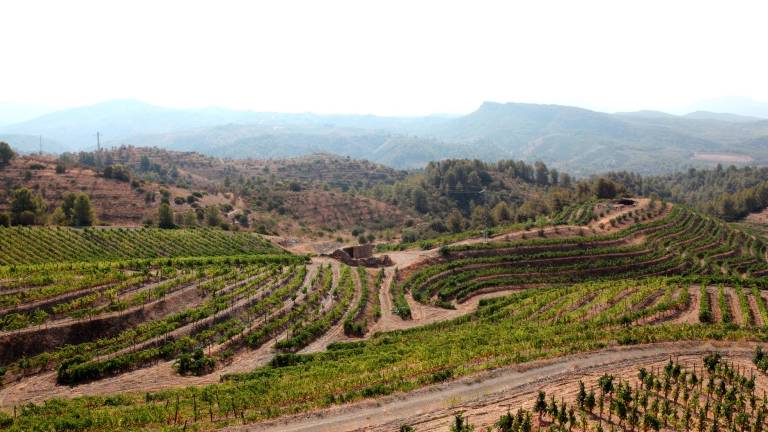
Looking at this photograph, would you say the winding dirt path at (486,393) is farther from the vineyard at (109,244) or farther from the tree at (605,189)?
the tree at (605,189)


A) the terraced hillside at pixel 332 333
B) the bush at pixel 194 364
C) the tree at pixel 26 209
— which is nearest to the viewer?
the terraced hillside at pixel 332 333

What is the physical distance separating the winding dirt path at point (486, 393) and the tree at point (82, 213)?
7509 centimetres

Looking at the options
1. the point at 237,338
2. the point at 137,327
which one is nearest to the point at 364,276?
the point at 237,338

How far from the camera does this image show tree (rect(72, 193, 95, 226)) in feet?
271

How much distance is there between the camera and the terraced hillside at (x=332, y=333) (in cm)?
2639

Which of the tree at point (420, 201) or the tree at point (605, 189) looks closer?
the tree at point (605, 189)

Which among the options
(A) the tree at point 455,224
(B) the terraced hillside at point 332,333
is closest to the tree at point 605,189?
(A) the tree at point 455,224

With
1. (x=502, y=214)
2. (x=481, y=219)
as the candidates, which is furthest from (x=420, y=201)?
(x=502, y=214)

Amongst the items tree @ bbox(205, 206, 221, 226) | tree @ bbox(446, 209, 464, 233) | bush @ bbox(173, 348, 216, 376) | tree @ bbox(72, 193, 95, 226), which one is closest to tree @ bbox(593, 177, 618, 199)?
tree @ bbox(446, 209, 464, 233)

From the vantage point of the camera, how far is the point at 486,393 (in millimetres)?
27500

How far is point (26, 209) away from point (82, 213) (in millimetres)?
8447

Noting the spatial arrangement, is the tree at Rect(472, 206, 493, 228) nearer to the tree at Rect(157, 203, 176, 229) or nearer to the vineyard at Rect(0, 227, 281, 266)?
the vineyard at Rect(0, 227, 281, 266)

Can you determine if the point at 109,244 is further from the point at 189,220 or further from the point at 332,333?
the point at 332,333

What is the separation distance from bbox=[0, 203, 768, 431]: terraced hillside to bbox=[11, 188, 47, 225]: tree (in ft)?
115
